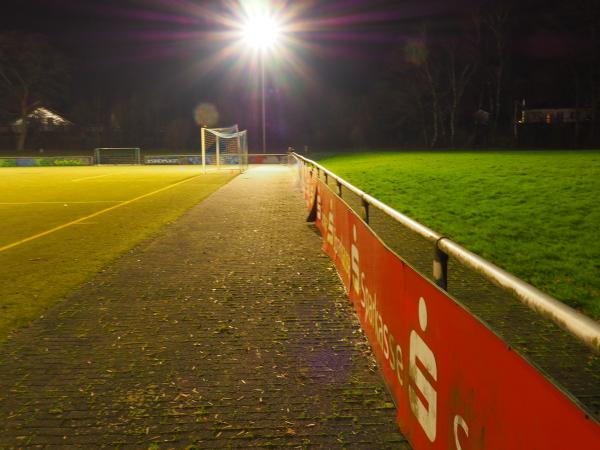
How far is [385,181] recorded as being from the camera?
1931 centimetres

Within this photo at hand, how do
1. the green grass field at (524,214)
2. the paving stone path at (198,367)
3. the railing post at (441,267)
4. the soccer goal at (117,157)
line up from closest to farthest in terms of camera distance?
1. the railing post at (441,267)
2. the paving stone path at (198,367)
3. the green grass field at (524,214)
4. the soccer goal at (117,157)

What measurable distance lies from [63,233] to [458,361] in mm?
10171

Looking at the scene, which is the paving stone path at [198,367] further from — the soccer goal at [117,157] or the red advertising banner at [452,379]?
the soccer goal at [117,157]

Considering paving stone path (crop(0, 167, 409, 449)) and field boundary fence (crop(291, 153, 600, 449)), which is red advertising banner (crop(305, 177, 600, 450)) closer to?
field boundary fence (crop(291, 153, 600, 449))

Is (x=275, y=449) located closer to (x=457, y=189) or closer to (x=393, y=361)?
(x=393, y=361)

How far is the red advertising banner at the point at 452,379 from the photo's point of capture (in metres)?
1.46

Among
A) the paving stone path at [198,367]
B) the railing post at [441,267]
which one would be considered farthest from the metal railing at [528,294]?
the paving stone path at [198,367]

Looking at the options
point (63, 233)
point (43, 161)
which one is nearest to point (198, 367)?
point (63, 233)

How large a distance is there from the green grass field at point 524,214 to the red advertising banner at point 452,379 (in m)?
2.75

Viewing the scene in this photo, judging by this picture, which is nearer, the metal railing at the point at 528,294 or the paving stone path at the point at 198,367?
the metal railing at the point at 528,294

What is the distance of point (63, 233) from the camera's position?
420 inches

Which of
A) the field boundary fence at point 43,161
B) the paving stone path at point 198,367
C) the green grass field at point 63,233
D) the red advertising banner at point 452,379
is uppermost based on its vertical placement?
the field boundary fence at point 43,161

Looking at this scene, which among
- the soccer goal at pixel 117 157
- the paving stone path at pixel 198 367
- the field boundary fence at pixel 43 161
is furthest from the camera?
the soccer goal at pixel 117 157

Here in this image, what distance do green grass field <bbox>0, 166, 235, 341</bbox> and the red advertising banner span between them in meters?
3.56
